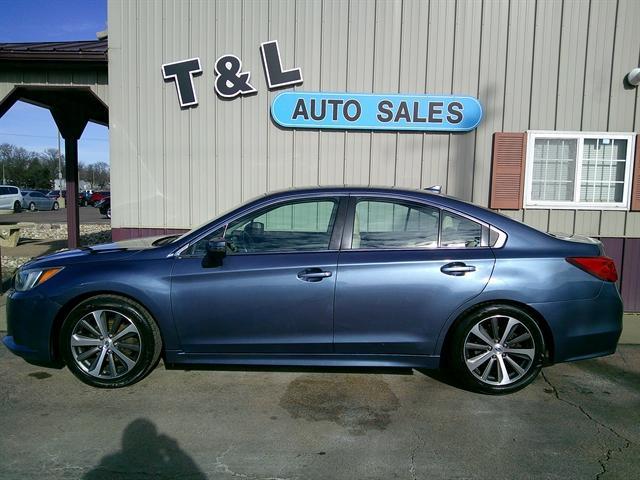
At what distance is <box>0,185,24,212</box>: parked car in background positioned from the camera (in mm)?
30114

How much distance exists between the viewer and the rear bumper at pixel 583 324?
3.69 meters

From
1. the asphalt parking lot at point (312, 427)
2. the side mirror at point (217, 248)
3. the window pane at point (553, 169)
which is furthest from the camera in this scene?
the window pane at point (553, 169)

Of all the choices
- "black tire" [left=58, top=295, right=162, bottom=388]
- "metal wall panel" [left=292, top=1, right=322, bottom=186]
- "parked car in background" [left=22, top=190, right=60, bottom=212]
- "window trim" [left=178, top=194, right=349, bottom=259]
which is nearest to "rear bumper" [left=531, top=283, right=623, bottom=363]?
"window trim" [left=178, top=194, right=349, bottom=259]

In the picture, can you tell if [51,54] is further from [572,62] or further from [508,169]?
[572,62]

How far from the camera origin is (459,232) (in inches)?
150

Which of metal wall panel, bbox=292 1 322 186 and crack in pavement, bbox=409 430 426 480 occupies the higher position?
metal wall panel, bbox=292 1 322 186

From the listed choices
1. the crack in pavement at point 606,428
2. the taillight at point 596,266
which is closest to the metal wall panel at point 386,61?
the taillight at point 596,266

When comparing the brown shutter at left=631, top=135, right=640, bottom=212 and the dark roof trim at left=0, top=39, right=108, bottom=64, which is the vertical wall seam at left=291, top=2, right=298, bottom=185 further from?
the brown shutter at left=631, top=135, right=640, bottom=212

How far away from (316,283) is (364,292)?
36 cm

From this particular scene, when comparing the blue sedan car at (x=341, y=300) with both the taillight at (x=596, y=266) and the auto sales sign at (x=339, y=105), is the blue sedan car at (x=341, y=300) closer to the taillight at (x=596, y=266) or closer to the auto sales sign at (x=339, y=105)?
the taillight at (x=596, y=266)

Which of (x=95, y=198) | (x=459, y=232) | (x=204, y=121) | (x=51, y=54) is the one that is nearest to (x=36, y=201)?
(x=95, y=198)

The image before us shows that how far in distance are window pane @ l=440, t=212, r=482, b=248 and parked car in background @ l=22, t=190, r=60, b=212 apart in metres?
36.9

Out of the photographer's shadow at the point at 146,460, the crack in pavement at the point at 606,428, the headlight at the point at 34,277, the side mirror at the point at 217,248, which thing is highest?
the side mirror at the point at 217,248

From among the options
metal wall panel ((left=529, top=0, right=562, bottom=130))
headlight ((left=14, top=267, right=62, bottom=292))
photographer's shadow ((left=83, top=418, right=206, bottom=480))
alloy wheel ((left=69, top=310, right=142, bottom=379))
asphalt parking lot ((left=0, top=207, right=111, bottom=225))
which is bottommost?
photographer's shadow ((left=83, top=418, right=206, bottom=480))
